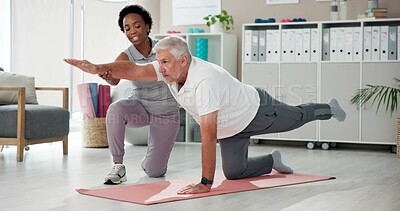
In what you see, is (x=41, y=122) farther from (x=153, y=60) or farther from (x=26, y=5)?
(x=26, y=5)

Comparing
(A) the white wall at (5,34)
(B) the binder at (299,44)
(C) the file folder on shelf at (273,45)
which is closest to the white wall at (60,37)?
(A) the white wall at (5,34)

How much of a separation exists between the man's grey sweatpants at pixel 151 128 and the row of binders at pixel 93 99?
232 centimetres

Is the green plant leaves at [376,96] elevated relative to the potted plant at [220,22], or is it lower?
lower

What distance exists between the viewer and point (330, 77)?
610cm

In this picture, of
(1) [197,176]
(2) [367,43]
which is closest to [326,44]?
(2) [367,43]

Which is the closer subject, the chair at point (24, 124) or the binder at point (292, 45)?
the chair at point (24, 124)

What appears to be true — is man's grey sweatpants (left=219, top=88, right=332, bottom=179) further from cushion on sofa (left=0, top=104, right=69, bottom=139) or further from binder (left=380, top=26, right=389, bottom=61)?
binder (left=380, top=26, right=389, bottom=61)

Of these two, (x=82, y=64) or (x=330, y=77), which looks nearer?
(x=82, y=64)

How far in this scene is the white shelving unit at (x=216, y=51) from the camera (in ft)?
21.6

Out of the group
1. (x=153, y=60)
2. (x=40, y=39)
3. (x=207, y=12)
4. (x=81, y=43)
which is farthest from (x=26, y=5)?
(x=153, y=60)

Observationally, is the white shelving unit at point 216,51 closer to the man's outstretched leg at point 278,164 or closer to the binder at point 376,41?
the binder at point 376,41

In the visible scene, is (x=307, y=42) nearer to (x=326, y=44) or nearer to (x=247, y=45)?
(x=326, y=44)

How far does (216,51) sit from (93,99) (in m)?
1.43

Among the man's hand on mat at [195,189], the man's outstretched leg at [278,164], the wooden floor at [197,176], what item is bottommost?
the wooden floor at [197,176]
